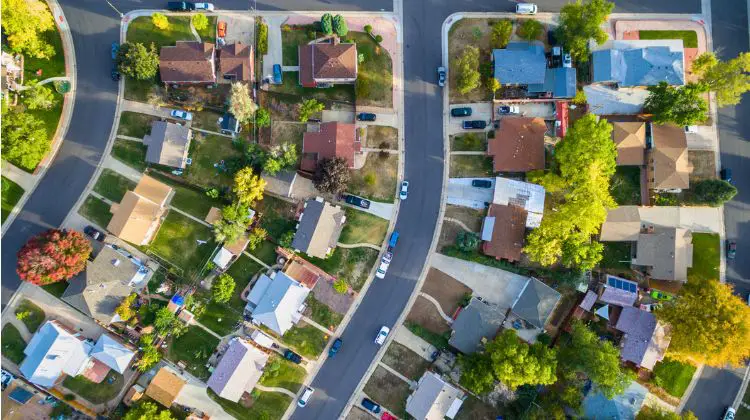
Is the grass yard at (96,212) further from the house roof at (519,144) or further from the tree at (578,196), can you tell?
the tree at (578,196)

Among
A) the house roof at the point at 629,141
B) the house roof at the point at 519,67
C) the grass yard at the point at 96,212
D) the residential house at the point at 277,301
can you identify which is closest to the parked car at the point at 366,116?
the house roof at the point at 519,67

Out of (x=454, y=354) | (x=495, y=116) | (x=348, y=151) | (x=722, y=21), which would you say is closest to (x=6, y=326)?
(x=348, y=151)

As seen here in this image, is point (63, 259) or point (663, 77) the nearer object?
point (63, 259)

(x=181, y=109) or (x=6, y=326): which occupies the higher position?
(x=181, y=109)

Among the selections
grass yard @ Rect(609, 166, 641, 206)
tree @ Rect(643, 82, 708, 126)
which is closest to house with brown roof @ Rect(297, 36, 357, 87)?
grass yard @ Rect(609, 166, 641, 206)

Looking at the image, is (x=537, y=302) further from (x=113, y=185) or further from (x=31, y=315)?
(x=31, y=315)

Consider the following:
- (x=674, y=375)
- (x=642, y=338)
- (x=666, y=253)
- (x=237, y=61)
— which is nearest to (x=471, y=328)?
(x=642, y=338)

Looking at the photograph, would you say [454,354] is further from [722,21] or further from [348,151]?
[722,21]
